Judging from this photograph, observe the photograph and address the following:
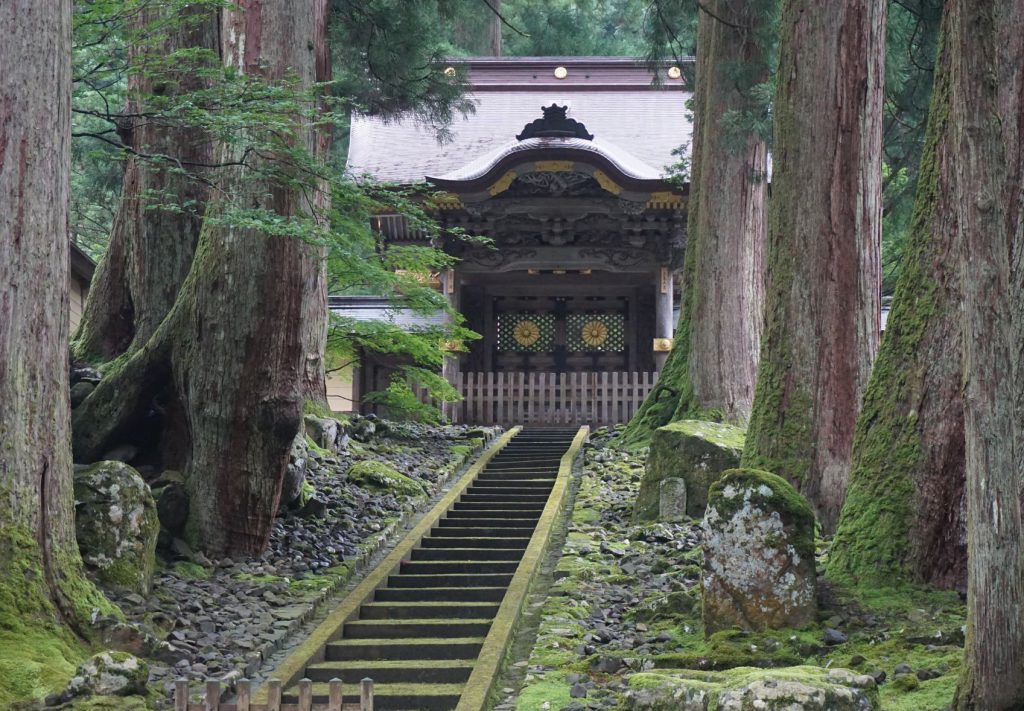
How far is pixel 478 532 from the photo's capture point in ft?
38.9

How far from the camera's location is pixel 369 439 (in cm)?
1580

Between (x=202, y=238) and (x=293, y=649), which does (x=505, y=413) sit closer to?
(x=202, y=238)

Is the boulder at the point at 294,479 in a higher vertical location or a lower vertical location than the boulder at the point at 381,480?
higher

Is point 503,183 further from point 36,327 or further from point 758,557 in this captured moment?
point 758,557

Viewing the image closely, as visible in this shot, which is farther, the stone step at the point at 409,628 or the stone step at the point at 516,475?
the stone step at the point at 516,475

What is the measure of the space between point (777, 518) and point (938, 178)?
2.34 meters

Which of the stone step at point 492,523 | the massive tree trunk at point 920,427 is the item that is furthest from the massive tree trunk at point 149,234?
the massive tree trunk at point 920,427

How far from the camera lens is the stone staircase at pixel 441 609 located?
24.9ft

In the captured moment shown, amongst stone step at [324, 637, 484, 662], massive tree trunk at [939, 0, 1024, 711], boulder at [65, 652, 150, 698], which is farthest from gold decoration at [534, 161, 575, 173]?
massive tree trunk at [939, 0, 1024, 711]

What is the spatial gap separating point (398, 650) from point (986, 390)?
182 inches

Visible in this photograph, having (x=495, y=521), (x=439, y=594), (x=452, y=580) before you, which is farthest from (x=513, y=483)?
(x=439, y=594)

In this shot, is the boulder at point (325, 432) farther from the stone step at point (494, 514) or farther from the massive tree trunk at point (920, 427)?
the massive tree trunk at point (920, 427)

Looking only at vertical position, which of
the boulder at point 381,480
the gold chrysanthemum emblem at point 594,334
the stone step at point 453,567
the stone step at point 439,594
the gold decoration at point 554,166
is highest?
the gold decoration at point 554,166

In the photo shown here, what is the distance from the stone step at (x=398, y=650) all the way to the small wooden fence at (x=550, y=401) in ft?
42.8
